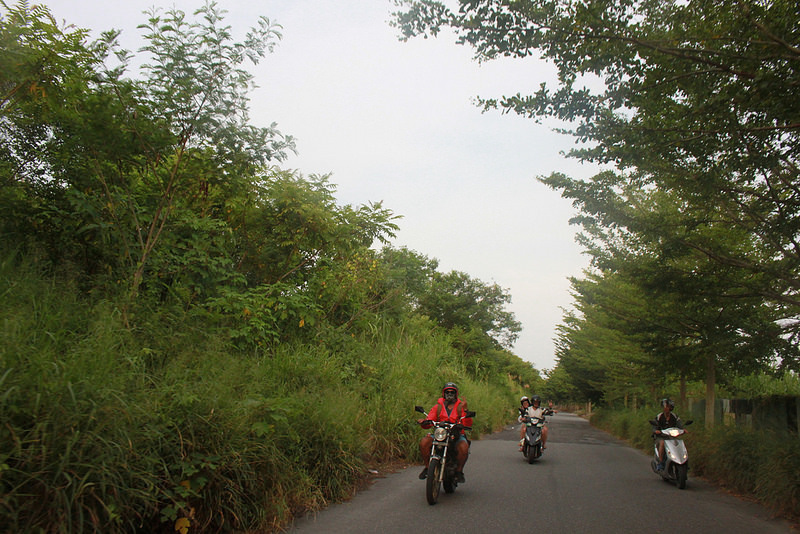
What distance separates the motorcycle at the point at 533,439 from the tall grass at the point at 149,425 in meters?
4.99

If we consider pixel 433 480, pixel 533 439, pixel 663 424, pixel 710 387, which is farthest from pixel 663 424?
pixel 433 480

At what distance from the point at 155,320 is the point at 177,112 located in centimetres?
297

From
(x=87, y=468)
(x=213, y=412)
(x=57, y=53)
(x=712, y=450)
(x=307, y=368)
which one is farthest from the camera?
(x=712, y=450)

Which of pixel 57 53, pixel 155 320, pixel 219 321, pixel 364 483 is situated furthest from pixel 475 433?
pixel 57 53

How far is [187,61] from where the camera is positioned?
7.51 m

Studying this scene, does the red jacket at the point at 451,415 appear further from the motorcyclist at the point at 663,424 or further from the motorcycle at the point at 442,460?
the motorcyclist at the point at 663,424

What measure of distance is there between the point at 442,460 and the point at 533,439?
5695 mm

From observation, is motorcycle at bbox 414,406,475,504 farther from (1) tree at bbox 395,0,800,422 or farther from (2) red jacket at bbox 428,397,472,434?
(1) tree at bbox 395,0,800,422

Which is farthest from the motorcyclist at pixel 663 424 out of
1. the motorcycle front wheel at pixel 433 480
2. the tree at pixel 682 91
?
the motorcycle front wheel at pixel 433 480

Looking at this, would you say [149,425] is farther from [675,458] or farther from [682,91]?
[675,458]

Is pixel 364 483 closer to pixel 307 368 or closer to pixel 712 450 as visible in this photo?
pixel 307 368

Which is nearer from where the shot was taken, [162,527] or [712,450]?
[162,527]

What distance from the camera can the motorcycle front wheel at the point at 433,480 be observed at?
7047mm

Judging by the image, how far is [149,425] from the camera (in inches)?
179
